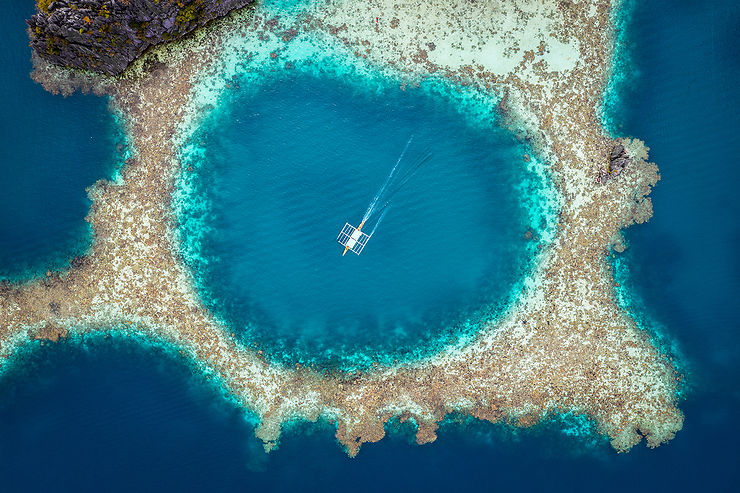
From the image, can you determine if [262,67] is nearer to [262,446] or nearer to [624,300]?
[262,446]

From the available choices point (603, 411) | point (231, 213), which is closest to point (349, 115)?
point (231, 213)

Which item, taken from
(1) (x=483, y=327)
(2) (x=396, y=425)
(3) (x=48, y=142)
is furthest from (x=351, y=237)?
(3) (x=48, y=142)

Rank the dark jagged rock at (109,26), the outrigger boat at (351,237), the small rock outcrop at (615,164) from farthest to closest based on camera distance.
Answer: the small rock outcrop at (615,164)
the outrigger boat at (351,237)
the dark jagged rock at (109,26)

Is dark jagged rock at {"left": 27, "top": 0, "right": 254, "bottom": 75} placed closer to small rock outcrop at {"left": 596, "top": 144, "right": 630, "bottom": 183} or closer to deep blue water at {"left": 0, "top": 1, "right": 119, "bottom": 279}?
deep blue water at {"left": 0, "top": 1, "right": 119, "bottom": 279}

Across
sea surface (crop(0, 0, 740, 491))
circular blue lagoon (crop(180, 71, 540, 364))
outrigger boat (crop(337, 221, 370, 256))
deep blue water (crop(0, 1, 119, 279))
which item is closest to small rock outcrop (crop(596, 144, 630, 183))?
sea surface (crop(0, 0, 740, 491))

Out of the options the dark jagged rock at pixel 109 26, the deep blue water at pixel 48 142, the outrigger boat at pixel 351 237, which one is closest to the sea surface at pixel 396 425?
the deep blue water at pixel 48 142

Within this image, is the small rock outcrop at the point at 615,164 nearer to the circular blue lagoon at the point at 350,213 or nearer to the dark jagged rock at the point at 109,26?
the circular blue lagoon at the point at 350,213

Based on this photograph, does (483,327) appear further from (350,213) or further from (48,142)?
(48,142)
